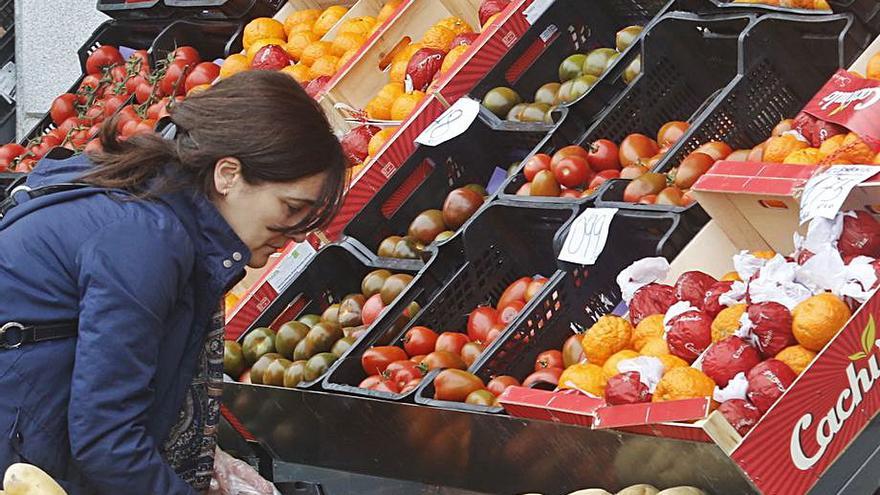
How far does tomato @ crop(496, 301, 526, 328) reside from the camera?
3.70 meters

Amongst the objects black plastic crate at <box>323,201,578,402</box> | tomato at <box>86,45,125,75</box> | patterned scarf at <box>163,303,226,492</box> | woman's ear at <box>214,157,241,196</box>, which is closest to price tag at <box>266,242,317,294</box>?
black plastic crate at <box>323,201,578,402</box>

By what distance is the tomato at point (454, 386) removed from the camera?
3342 millimetres

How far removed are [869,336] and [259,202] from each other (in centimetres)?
120

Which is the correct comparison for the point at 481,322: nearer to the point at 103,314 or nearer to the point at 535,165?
the point at 535,165

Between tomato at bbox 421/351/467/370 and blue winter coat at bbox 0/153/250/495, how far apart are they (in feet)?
3.81

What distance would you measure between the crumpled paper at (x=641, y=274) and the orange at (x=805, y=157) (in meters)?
0.38

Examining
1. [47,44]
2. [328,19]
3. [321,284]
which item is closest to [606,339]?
[321,284]

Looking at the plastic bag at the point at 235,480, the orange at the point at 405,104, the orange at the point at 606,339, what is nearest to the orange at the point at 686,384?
the orange at the point at 606,339

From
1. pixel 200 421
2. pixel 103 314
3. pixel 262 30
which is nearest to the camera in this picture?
pixel 103 314

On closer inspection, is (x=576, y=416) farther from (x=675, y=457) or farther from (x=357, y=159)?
(x=357, y=159)

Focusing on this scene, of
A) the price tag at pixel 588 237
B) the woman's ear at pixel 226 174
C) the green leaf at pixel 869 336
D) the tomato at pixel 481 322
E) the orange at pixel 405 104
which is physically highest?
the woman's ear at pixel 226 174

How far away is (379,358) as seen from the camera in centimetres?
375

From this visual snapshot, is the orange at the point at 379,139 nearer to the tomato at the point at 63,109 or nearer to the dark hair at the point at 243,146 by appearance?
the dark hair at the point at 243,146

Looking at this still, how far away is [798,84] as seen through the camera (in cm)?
366
